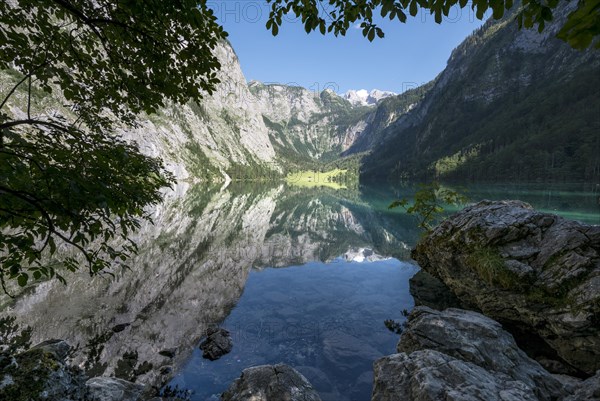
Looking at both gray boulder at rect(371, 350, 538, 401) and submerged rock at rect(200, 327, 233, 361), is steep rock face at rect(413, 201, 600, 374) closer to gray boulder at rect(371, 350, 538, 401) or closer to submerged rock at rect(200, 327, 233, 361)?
gray boulder at rect(371, 350, 538, 401)

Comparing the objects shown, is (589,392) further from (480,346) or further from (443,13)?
(443,13)

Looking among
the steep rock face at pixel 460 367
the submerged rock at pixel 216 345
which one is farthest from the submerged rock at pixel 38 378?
the submerged rock at pixel 216 345

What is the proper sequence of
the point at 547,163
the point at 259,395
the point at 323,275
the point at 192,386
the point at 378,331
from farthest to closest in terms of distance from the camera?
the point at 547,163, the point at 323,275, the point at 378,331, the point at 192,386, the point at 259,395

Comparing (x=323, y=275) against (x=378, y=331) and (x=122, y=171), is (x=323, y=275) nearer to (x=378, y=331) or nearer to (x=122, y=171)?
(x=378, y=331)

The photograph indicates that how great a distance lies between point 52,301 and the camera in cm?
1973

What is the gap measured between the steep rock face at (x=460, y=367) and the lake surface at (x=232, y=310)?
3958 mm

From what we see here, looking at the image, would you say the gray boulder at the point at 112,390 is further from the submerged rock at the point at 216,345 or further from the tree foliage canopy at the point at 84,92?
the tree foliage canopy at the point at 84,92

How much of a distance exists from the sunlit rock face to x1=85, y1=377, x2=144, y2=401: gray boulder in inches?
119

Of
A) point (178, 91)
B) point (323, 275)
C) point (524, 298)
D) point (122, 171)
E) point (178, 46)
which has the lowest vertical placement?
point (323, 275)

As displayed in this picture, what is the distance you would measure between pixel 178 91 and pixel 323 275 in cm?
2354

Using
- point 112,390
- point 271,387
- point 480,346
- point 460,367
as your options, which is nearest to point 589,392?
point 460,367

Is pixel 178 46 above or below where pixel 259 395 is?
above

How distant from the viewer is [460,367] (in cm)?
778

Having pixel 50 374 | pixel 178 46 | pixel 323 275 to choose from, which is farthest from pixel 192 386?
pixel 323 275
